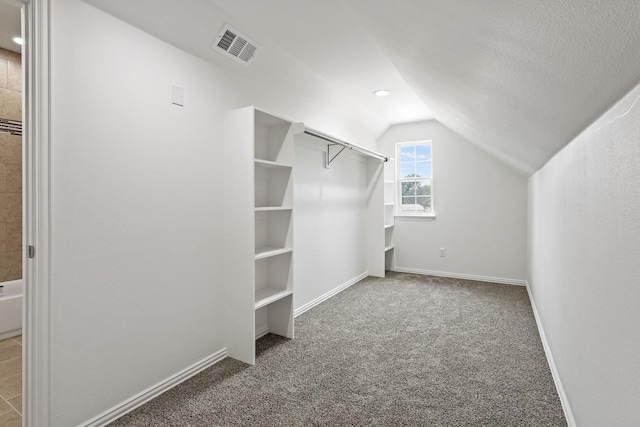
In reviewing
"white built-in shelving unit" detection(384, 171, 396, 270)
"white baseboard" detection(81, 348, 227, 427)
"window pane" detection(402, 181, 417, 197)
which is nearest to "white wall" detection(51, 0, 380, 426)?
"white baseboard" detection(81, 348, 227, 427)

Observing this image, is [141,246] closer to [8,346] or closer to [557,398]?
[8,346]

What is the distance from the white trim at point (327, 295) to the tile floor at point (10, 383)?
2.03 m

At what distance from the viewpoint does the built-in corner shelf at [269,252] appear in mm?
2445

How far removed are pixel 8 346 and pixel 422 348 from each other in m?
3.40

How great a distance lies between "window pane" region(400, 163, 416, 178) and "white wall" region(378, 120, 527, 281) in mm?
311

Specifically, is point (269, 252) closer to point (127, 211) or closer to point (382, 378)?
point (127, 211)

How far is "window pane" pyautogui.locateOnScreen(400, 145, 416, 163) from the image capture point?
523cm

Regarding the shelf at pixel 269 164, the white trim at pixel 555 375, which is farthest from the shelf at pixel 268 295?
the white trim at pixel 555 375

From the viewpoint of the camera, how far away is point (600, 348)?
1214 millimetres

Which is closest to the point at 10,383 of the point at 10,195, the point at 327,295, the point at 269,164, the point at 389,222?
the point at 10,195

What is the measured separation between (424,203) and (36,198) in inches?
186

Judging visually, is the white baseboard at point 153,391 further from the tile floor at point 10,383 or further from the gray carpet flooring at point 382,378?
the tile floor at point 10,383

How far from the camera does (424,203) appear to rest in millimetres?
5199

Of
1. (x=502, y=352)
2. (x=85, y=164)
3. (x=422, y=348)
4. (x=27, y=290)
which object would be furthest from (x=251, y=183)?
(x=502, y=352)
